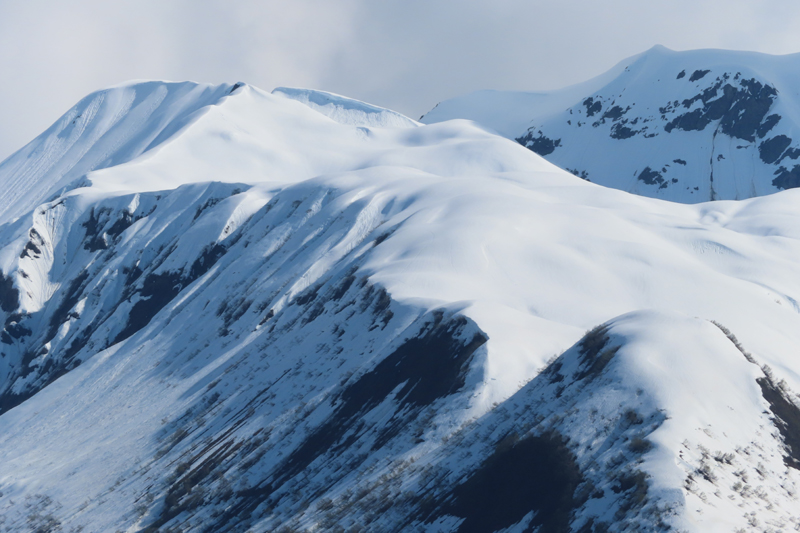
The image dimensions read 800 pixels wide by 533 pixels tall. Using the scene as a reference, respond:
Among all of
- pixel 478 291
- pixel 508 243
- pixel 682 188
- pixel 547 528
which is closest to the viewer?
pixel 547 528

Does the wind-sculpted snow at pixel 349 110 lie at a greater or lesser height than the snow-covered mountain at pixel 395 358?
greater

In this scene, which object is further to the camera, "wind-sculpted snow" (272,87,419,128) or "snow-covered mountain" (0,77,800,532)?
"wind-sculpted snow" (272,87,419,128)

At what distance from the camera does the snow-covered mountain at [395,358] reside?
2316 cm

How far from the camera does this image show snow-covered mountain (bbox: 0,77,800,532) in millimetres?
23156

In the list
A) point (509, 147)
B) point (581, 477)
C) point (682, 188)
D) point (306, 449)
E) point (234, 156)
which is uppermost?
point (234, 156)

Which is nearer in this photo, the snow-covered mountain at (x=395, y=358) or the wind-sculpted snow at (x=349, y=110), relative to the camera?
the snow-covered mountain at (x=395, y=358)

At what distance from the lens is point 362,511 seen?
2691cm

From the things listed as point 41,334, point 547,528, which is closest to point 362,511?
point 547,528

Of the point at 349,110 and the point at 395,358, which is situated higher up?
the point at 349,110

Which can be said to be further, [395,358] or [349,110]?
[349,110]

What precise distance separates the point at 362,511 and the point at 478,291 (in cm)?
2141

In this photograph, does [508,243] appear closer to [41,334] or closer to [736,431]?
[736,431]

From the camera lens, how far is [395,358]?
3725 cm

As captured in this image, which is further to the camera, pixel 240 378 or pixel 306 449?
pixel 240 378
